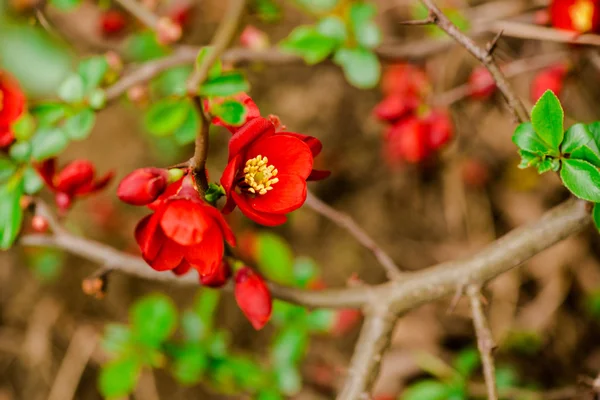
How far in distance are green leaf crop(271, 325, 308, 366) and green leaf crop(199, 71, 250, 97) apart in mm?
829

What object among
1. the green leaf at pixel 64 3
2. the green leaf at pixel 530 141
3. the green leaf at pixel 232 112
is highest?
the green leaf at pixel 64 3

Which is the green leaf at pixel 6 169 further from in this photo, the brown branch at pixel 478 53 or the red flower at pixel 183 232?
the brown branch at pixel 478 53

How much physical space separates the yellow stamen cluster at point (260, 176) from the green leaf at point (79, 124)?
48cm

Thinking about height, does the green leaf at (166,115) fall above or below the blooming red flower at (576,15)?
below

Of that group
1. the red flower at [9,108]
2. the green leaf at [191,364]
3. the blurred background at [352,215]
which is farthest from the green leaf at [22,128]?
the green leaf at [191,364]

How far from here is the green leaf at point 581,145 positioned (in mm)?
776

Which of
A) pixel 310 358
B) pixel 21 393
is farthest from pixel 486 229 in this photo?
pixel 21 393

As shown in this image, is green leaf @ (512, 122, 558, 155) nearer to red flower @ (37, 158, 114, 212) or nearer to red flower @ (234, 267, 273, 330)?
red flower @ (234, 267, 273, 330)

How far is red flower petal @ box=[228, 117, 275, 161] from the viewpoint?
698mm

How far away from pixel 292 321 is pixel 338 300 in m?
0.39

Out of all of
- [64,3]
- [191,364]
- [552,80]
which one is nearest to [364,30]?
[552,80]

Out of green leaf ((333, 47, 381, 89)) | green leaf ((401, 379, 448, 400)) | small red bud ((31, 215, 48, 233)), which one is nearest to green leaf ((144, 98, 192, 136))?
small red bud ((31, 215, 48, 233))

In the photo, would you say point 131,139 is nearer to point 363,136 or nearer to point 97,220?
point 97,220

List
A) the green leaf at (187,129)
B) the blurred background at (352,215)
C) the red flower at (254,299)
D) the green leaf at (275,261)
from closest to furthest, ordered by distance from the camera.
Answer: the red flower at (254,299) → the green leaf at (187,129) → the green leaf at (275,261) → the blurred background at (352,215)
